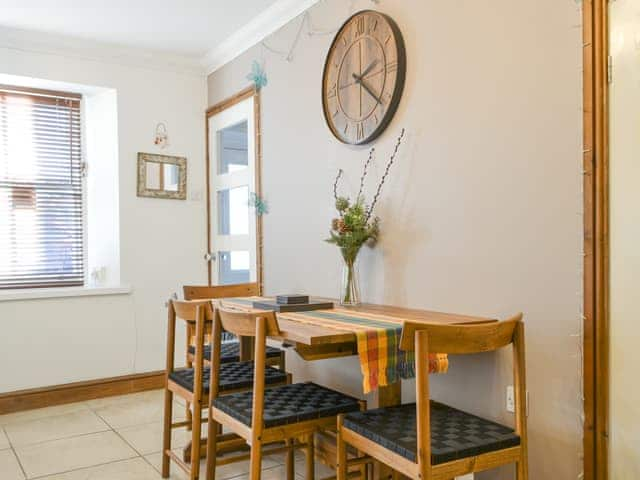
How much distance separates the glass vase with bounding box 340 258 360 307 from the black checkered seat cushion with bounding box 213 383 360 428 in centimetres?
51

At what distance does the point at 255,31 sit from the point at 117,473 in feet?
9.35

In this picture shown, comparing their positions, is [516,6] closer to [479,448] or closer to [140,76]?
[479,448]

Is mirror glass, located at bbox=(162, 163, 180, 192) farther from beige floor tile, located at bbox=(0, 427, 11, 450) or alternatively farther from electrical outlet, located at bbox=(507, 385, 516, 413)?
electrical outlet, located at bbox=(507, 385, 516, 413)

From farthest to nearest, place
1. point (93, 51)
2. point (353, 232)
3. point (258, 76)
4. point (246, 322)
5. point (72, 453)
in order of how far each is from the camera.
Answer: point (93, 51), point (258, 76), point (72, 453), point (353, 232), point (246, 322)

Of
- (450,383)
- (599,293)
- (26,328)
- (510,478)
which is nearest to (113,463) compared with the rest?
(26,328)

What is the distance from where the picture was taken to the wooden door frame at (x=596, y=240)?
69.6 inches

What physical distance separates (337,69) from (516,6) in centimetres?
112

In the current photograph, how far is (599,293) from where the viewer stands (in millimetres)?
1772

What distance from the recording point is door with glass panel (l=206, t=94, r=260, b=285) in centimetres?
392

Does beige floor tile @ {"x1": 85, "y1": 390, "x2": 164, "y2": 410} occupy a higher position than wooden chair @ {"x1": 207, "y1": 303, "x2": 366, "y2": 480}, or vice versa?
wooden chair @ {"x1": 207, "y1": 303, "x2": 366, "y2": 480}

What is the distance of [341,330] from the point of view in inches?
76.0

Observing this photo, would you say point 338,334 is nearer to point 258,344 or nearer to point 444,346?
point 258,344

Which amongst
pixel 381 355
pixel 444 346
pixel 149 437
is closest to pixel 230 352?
pixel 149 437

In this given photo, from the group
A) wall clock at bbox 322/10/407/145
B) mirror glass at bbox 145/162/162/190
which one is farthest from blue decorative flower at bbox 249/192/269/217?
mirror glass at bbox 145/162/162/190
